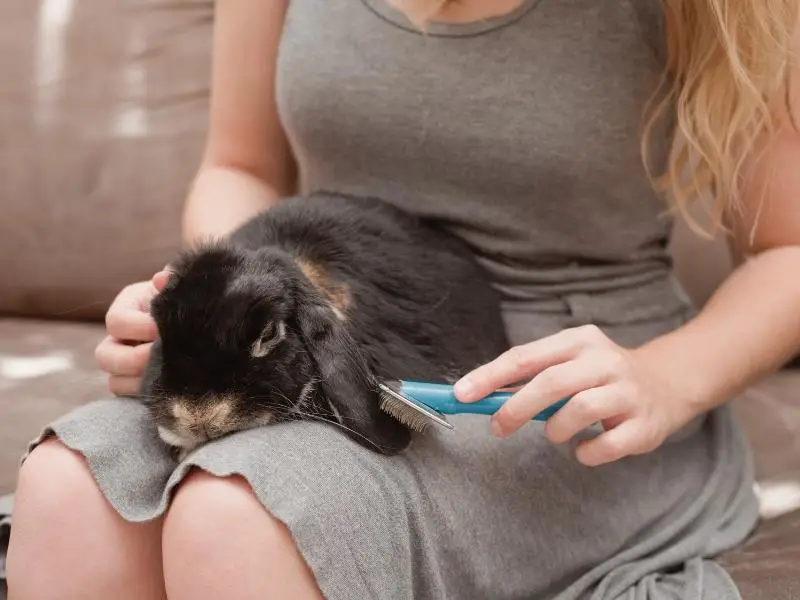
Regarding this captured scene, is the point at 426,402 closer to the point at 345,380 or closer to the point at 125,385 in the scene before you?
the point at 345,380

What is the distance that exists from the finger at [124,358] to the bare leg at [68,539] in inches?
3.7

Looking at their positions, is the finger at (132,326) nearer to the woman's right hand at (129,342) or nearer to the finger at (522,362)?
the woman's right hand at (129,342)

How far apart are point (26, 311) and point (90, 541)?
846mm

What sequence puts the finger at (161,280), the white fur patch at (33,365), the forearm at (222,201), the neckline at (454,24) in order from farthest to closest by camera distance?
the white fur patch at (33,365) < the forearm at (222,201) < the neckline at (454,24) < the finger at (161,280)

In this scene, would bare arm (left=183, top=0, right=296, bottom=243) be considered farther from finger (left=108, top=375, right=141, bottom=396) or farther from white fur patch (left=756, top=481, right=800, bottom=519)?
white fur patch (left=756, top=481, right=800, bottom=519)

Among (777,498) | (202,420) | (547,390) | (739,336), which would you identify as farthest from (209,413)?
(777,498)

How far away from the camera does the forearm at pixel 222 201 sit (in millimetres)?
927

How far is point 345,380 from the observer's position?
2.04ft

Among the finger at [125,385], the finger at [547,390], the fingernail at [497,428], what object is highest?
the finger at [547,390]

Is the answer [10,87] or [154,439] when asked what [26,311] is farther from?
[154,439]

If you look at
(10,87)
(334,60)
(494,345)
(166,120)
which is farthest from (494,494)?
(10,87)

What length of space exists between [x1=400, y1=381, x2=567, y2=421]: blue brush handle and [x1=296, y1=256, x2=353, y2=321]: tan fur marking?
0.10 m

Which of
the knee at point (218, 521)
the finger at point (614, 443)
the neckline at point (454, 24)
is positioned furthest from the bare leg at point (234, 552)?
the neckline at point (454, 24)

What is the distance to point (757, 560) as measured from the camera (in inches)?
30.6
